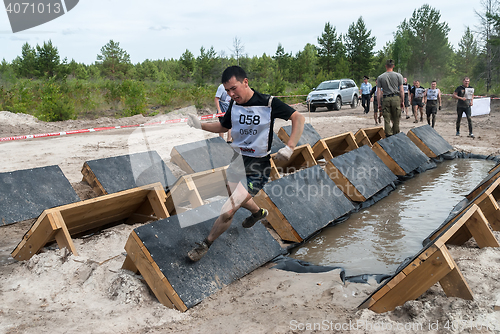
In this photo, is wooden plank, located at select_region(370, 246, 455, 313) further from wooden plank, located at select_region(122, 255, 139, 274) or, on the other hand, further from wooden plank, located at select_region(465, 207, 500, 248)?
wooden plank, located at select_region(122, 255, 139, 274)

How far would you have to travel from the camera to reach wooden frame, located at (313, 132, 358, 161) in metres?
8.45

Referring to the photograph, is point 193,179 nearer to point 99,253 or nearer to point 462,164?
point 99,253

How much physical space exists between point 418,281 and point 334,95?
69.5 feet

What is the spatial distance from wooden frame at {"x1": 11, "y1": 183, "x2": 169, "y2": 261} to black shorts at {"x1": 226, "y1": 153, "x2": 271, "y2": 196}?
4.96 feet

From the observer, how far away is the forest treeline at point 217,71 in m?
20.5

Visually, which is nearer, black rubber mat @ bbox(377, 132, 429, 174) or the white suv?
black rubber mat @ bbox(377, 132, 429, 174)

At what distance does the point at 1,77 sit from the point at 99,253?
25.0m

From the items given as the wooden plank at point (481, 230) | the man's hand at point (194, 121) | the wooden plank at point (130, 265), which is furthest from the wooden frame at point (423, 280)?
the man's hand at point (194, 121)

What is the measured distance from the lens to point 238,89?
3396mm

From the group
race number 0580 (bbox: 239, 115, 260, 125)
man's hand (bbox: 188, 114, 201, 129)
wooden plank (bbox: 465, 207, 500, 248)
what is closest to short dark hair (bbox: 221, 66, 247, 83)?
race number 0580 (bbox: 239, 115, 260, 125)

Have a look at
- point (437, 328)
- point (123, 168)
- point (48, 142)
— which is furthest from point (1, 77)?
point (437, 328)

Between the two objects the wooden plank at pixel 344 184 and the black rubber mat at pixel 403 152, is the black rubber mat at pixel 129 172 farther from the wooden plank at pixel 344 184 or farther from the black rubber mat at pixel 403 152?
the black rubber mat at pixel 403 152

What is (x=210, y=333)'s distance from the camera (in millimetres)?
2865

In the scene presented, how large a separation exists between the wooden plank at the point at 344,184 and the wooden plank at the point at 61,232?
4.16 m
